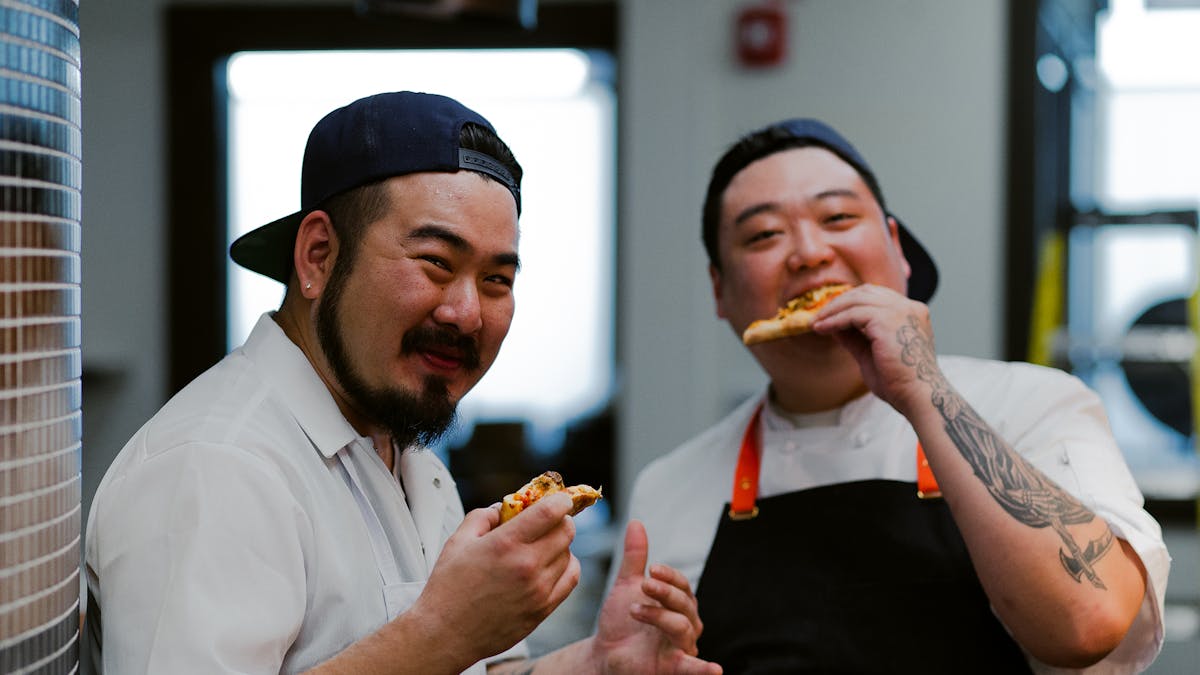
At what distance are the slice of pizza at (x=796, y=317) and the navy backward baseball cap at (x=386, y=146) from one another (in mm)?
608

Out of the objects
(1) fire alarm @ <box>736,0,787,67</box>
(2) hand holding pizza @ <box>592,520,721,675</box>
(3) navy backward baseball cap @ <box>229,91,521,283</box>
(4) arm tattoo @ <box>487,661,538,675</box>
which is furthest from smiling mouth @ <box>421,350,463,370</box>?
(1) fire alarm @ <box>736,0,787,67</box>

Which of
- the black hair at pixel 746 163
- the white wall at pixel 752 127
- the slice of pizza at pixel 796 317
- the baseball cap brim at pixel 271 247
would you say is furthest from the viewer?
the white wall at pixel 752 127

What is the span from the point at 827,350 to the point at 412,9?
1990 mm

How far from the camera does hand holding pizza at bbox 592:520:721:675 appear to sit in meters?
1.74

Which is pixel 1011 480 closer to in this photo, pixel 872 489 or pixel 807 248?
pixel 872 489

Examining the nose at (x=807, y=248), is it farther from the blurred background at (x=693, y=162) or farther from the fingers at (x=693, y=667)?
the blurred background at (x=693, y=162)

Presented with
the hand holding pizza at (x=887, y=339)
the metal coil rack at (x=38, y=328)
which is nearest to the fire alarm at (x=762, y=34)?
the hand holding pizza at (x=887, y=339)

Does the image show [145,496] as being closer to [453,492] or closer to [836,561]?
[453,492]

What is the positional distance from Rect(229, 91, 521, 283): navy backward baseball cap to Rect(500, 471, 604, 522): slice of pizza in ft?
1.45

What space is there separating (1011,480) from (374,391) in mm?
1008

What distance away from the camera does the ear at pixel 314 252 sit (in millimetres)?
1558

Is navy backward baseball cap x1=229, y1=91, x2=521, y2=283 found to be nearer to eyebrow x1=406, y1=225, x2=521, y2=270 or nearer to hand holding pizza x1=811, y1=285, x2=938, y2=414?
eyebrow x1=406, y1=225, x2=521, y2=270

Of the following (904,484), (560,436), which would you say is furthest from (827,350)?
(560,436)

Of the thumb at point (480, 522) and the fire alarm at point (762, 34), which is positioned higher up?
the fire alarm at point (762, 34)
